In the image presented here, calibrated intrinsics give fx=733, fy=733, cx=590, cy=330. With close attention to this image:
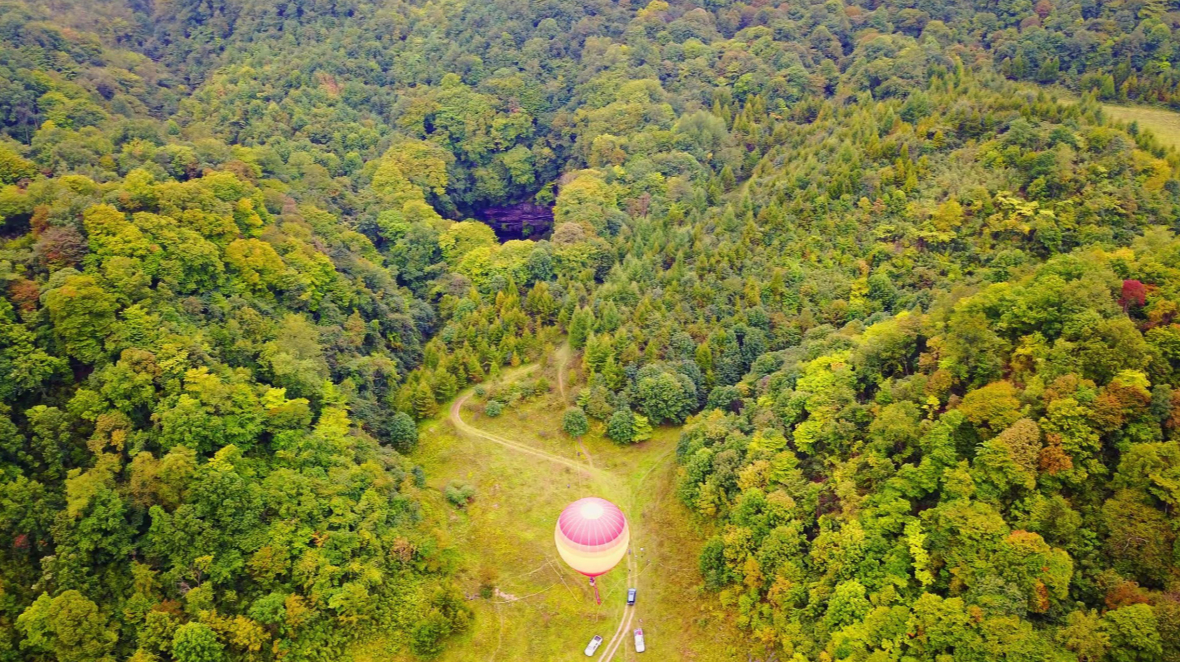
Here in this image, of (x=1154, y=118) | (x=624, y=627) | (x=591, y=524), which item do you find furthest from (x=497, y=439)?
(x=1154, y=118)

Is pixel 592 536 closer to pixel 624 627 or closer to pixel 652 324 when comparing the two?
pixel 624 627

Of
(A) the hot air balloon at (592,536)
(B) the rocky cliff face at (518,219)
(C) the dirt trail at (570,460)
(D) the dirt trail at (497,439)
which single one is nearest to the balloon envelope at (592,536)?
(A) the hot air balloon at (592,536)

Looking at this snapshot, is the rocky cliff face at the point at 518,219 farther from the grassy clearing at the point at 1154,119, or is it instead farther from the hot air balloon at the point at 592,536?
the grassy clearing at the point at 1154,119

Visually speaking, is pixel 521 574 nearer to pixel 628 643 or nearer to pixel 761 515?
pixel 628 643

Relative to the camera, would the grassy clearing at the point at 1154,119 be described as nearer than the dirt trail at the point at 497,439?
No

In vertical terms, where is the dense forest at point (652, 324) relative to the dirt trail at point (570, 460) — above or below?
above

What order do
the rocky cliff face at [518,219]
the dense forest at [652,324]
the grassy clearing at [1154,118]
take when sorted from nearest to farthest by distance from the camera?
the dense forest at [652,324], the grassy clearing at [1154,118], the rocky cliff face at [518,219]

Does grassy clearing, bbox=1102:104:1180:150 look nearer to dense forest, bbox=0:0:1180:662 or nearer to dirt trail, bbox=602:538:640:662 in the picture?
dense forest, bbox=0:0:1180:662

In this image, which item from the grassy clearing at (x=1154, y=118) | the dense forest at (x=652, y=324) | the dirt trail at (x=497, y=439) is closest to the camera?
the dense forest at (x=652, y=324)
